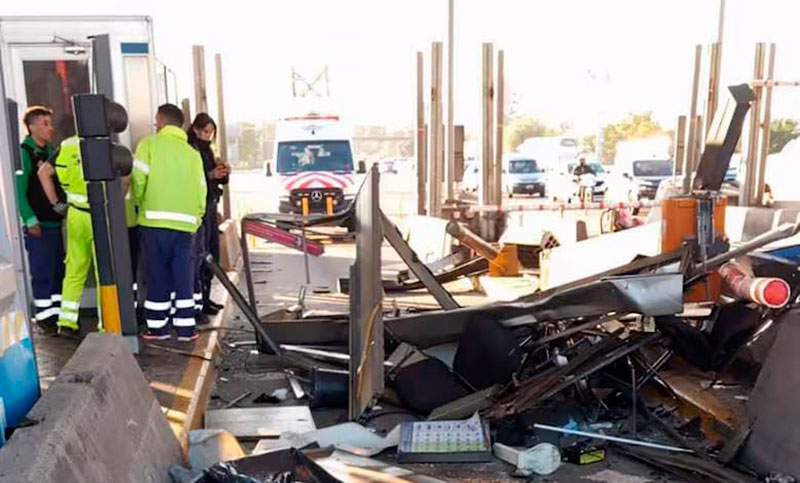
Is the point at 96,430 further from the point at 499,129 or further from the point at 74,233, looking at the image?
the point at 499,129

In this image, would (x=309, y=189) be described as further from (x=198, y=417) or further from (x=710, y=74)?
(x=198, y=417)

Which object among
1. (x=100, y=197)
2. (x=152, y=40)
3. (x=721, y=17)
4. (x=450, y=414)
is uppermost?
(x=721, y=17)

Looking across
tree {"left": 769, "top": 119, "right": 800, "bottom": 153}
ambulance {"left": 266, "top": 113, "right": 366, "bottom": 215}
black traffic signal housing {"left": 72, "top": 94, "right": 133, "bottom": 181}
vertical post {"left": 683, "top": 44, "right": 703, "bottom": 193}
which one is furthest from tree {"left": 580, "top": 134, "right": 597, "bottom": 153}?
black traffic signal housing {"left": 72, "top": 94, "right": 133, "bottom": 181}

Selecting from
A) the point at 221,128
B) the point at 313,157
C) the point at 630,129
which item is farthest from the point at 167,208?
the point at 630,129

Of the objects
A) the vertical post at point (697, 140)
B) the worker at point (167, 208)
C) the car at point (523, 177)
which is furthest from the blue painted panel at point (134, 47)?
the car at point (523, 177)

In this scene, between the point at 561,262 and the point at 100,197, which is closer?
the point at 100,197

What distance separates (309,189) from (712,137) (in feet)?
38.7

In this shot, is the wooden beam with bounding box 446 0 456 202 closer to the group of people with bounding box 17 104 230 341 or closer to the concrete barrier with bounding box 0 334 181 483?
the group of people with bounding box 17 104 230 341

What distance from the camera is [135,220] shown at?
6000mm

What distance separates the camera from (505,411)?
462 cm

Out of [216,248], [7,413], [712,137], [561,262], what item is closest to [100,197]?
[7,413]

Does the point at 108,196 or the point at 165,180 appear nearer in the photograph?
the point at 108,196

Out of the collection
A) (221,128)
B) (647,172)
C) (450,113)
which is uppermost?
(450,113)

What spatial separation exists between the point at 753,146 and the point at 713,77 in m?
1.56
